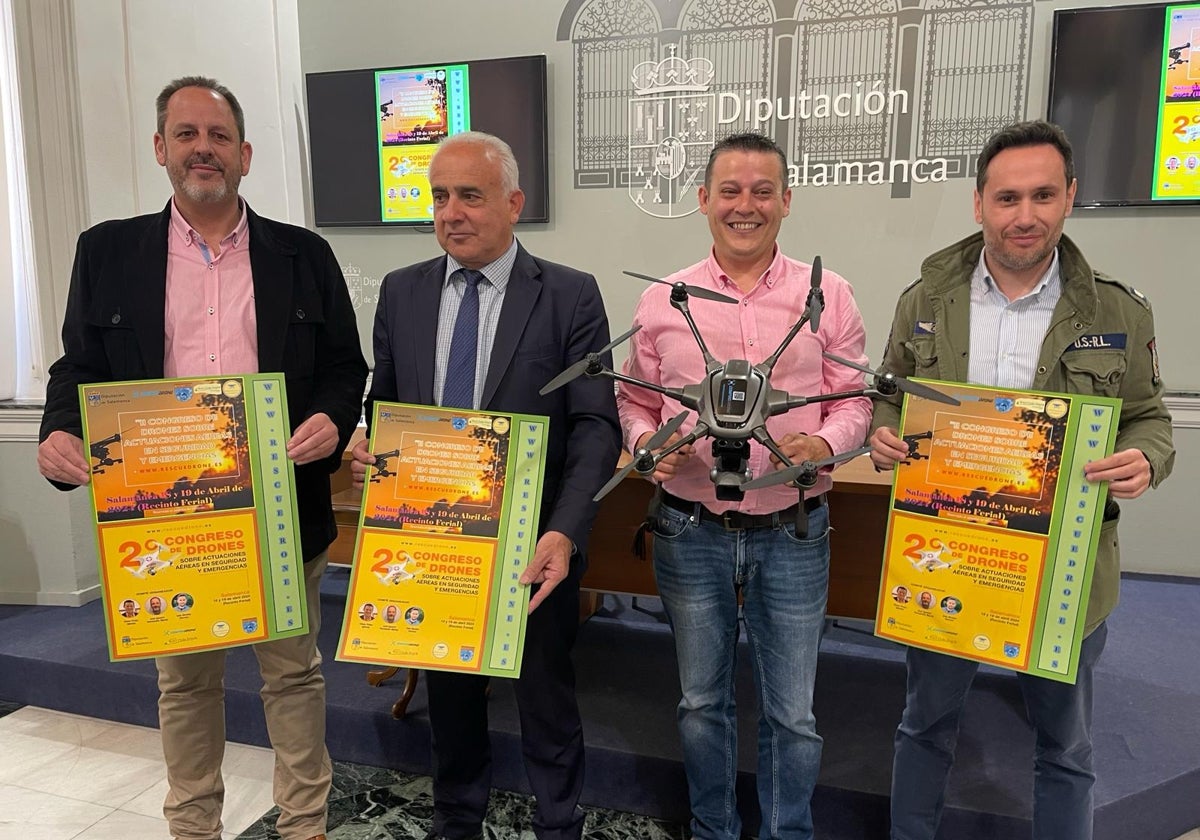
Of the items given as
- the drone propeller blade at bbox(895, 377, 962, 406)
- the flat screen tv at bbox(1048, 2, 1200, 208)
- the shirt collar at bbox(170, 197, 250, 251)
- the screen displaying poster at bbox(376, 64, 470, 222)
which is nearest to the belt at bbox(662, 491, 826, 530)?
the drone propeller blade at bbox(895, 377, 962, 406)

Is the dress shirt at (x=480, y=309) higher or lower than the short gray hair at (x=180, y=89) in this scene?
lower

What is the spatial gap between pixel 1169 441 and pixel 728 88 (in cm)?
287

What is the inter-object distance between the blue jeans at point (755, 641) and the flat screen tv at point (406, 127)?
9.28 ft

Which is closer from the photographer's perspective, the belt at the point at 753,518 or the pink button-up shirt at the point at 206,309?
the belt at the point at 753,518

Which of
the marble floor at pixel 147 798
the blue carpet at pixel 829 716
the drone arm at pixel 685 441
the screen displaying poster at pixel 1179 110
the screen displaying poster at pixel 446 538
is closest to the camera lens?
the drone arm at pixel 685 441

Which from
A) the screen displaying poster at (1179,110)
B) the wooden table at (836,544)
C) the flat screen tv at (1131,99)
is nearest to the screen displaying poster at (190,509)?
the wooden table at (836,544)

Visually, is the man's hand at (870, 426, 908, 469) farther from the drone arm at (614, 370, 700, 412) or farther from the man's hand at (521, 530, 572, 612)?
the man's hand at (521, 530, 572, 612)

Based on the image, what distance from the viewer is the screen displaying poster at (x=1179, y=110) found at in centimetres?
329

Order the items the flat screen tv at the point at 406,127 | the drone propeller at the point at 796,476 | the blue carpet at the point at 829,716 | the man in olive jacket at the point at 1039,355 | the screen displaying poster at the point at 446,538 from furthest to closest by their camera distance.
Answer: the flat screen tv at the point at 406,127, the blue carpet at the point at 829,716, the screen displaying poster at the point at 446,538, the man in olive jacket at the point at 1039,355, the drone propeller at the point at 796,476

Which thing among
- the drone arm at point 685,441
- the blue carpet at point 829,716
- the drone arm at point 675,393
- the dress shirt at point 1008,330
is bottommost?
the blue carpet at point 829,716

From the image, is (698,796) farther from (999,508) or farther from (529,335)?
(529,335)

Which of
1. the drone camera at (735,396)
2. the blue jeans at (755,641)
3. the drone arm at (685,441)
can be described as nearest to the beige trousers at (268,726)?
the blue jeans at (755,641)

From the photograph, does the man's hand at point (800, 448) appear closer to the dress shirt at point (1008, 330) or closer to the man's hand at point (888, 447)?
the man's hand at point (888, 447)

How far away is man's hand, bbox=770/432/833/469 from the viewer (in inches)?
57.5
